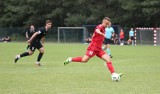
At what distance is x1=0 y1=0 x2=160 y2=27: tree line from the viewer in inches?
2212

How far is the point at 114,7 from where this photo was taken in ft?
200

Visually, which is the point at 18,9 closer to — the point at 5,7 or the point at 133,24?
the point at 5,7

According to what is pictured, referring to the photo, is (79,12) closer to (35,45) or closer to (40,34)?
(35,45)

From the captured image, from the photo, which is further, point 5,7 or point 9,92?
point 5,7

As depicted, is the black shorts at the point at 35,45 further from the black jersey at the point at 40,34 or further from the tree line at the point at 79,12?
the tree line at the point at 79,12

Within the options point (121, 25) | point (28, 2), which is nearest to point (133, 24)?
point (121, 25)

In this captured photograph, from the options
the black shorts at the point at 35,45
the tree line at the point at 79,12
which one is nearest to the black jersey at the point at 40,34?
the black shorts at the point at 35,45

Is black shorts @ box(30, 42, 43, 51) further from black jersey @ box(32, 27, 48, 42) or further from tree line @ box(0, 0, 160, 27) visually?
tree line @ box(0, 0, 160, 27)

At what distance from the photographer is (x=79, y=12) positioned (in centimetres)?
6431

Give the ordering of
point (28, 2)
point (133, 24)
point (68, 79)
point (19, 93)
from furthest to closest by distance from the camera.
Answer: point (28, 2) → point (133, 24) → point (68, 79) → point (19, 93)

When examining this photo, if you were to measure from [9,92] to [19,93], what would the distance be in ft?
1.04

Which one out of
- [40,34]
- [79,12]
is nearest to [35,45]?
[40,34]

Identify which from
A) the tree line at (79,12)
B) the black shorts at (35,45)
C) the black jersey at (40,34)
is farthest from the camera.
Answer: the tree line at (79,12)

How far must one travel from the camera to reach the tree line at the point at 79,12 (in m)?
56.2
